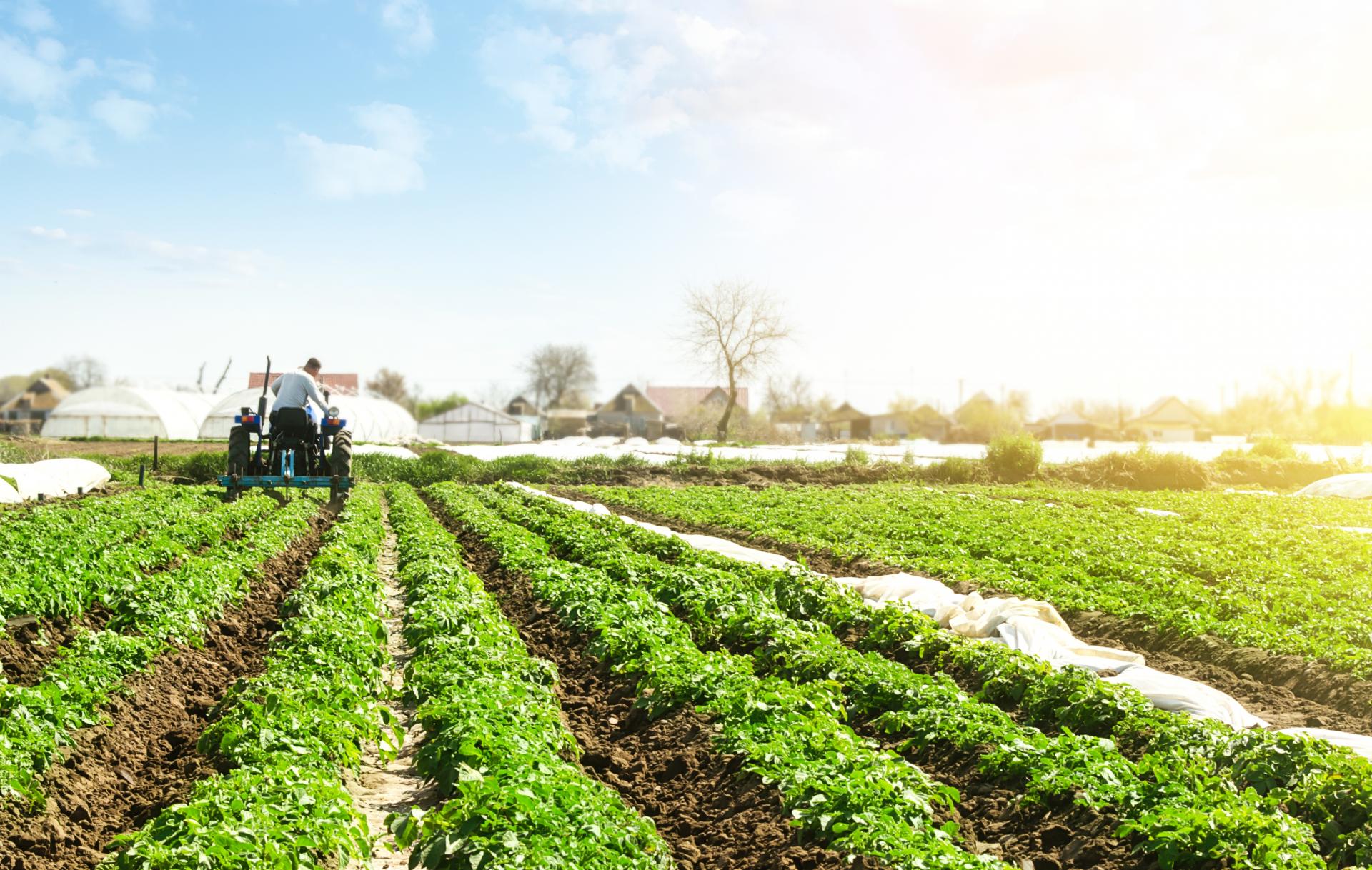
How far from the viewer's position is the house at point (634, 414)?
9056 centimetres

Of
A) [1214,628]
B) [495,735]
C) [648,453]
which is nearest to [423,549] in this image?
[495,735]

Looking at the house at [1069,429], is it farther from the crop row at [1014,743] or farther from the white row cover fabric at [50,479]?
the crop row at [1014,743]

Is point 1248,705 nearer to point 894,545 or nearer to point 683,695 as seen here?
point 683,695

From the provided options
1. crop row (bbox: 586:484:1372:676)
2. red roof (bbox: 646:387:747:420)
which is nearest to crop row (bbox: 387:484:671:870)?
crop row (bbox: 586:484:1372:676)

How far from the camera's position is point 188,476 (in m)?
32.8

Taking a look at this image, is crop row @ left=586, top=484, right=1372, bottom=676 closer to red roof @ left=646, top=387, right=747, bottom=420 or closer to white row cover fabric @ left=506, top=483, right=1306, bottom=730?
white row cover fabric @ left=506, top=483, right=1306, bottom=730

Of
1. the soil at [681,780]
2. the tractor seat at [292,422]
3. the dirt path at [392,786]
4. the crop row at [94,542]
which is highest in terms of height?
the tractor seat at [292,422]

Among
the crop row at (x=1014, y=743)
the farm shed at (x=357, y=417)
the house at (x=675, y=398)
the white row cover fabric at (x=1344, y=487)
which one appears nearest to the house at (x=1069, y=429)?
the house at (x=675, y=398)

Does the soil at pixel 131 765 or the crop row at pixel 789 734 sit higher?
the crop row at pixel 789 734

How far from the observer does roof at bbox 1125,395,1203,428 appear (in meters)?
106

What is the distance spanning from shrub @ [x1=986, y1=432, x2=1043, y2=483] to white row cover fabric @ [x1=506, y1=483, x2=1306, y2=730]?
24.7 meters

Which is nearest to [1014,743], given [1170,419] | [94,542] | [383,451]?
[94,542]

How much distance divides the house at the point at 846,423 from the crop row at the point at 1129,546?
62.3 meters

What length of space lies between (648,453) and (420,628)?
33312mm
